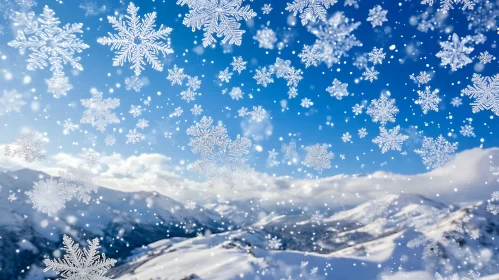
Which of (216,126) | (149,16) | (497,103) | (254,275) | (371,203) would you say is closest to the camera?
(149,16)

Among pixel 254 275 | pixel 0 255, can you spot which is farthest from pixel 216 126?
pixel 0 255

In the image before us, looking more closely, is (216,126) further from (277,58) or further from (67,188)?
(67,188)

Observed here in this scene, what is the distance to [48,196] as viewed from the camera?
26.7 ft

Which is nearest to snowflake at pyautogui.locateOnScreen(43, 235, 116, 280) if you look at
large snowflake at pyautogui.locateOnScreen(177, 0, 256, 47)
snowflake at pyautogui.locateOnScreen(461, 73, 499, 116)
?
large snowflake at pyautogui.locateOnScreen(177, 0, 256, 47)

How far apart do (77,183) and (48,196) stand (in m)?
0.82

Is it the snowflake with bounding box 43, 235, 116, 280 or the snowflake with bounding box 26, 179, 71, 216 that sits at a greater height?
the snowflake with bounding box 26, 179, 71, 216

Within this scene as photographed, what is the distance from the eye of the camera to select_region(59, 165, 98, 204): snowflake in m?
8.59

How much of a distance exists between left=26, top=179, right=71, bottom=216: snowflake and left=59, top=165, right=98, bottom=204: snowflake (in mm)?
218

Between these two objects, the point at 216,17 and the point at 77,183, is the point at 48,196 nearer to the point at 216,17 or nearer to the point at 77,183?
the point at 77,183

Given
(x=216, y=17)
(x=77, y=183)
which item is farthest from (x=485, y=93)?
(x=77, y=183)

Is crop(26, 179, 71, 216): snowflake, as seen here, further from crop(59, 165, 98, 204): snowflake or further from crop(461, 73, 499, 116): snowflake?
crop(461, 73, 499, 116): snowflake

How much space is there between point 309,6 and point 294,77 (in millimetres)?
2744

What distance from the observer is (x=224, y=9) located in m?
5.09

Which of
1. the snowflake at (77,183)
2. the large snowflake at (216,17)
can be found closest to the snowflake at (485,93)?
the large snowflake at (216,17)
